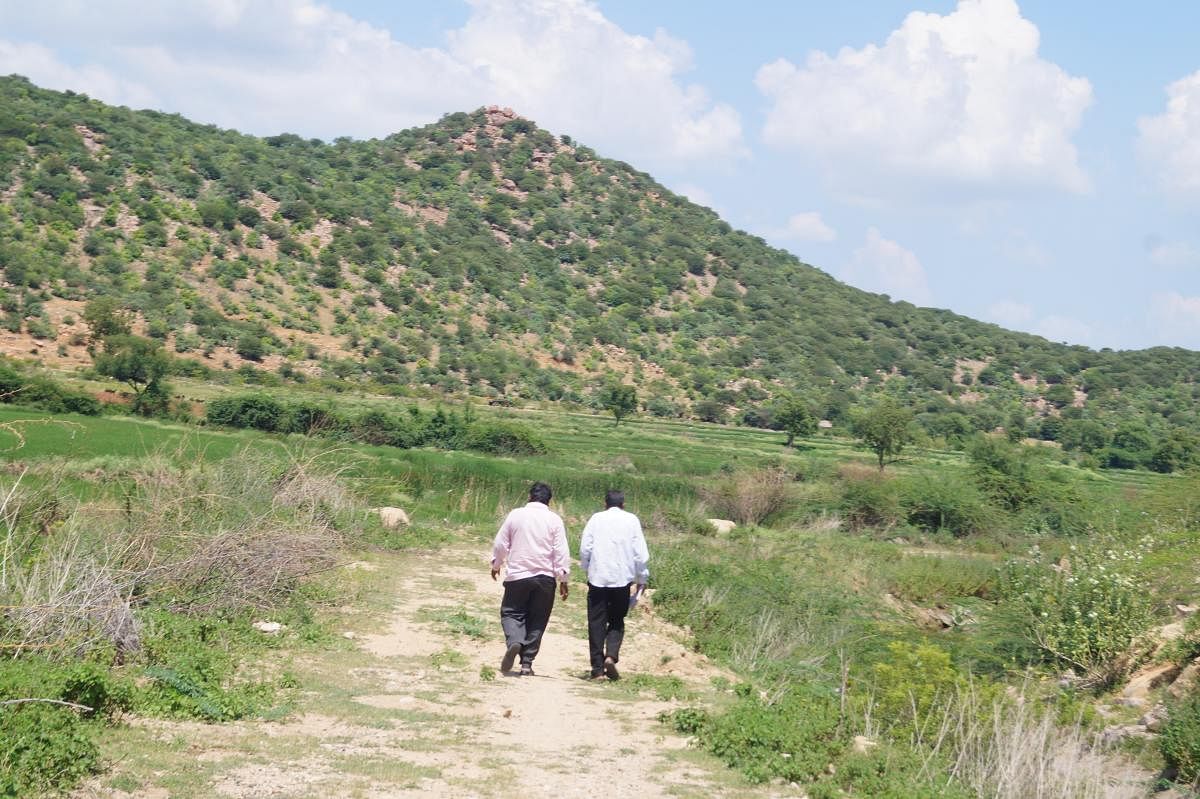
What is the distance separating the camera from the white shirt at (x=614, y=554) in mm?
11258

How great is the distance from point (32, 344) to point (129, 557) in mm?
50259

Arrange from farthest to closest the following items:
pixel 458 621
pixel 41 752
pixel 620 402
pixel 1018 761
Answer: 1. pixel 620 402
2. pixel 458 621
3. pixel 1018 761
4. pixel 41 752

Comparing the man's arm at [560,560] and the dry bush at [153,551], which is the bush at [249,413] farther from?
the man's arm at [560,560]

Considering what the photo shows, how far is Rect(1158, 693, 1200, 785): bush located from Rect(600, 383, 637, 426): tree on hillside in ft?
191

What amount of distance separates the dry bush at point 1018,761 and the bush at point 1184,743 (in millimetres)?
1386

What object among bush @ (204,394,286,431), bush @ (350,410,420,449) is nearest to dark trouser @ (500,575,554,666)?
bush @ (204,394,286,431)

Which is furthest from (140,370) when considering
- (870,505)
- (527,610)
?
(527,610)

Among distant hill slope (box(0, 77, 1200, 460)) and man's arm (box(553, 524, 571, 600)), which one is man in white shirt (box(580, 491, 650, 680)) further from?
distant hill slope (box(0, 77, 1200, 460))

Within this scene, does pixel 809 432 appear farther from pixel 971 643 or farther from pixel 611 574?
pixel 611 574

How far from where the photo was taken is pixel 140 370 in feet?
150

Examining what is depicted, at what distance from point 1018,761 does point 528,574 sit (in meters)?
4.94

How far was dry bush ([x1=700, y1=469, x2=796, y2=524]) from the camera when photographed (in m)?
37.6

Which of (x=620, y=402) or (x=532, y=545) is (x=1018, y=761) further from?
(x=620, y=402)

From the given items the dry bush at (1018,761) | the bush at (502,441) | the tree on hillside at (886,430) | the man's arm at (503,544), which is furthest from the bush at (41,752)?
the tree on hillside at (886,430)
